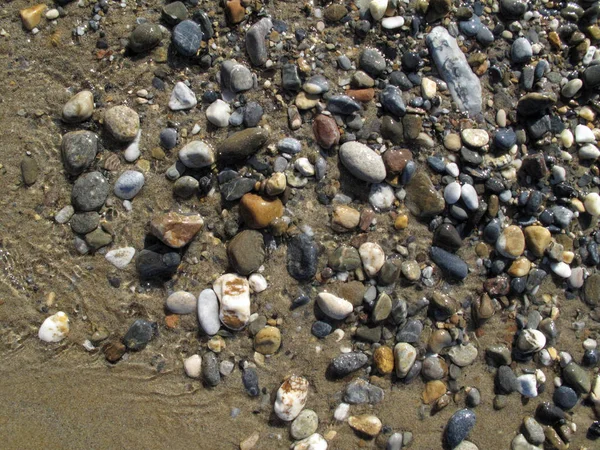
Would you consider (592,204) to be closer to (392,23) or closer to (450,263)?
(450,263)

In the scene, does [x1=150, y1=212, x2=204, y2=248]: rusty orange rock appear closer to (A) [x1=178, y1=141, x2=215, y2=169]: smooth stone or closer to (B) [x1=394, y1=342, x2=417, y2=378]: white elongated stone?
→ (A) [x1=178, y1=141, x2=215, y2=169]: smooth stone

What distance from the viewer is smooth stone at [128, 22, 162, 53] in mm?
2574

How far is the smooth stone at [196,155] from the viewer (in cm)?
251

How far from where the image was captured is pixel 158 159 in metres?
2.59

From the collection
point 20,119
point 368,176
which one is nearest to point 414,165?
point 368,176

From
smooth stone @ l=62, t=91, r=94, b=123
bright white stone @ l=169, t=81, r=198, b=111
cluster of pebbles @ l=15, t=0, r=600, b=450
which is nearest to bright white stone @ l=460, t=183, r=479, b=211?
cluster of pebbles @ l=15, t=0, r=600, b=450

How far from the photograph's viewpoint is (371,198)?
264 cm

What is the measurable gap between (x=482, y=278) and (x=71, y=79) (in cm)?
252

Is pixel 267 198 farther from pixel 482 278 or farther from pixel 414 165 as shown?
pixel 482 278

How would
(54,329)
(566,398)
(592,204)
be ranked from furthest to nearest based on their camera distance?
(592,204) → (566,398) → (54,329)

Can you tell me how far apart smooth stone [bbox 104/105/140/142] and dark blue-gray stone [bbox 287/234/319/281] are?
3.36 ft

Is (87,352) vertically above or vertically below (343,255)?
below

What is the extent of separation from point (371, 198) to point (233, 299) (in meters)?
0.92

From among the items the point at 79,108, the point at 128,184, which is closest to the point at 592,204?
the point at 128,184
